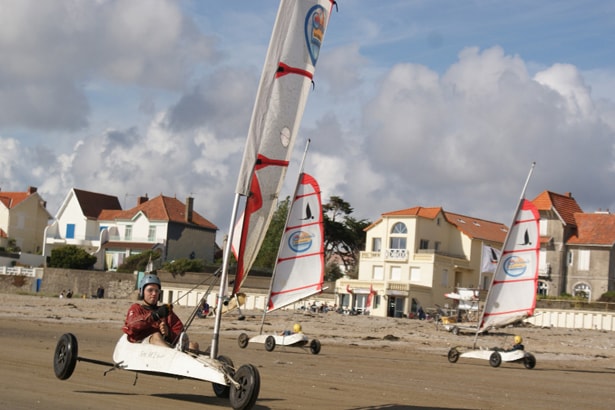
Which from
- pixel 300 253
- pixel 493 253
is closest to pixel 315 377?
pixel 300 253

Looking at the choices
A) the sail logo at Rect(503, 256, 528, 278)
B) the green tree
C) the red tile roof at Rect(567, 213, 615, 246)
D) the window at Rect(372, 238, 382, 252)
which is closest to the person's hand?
the sail logo at Rect(503, 256, 528, 278)

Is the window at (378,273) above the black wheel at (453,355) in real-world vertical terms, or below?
above

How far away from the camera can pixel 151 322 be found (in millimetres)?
11305

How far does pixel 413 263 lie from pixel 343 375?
49726 mm

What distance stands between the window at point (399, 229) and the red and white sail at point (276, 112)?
5693 cm

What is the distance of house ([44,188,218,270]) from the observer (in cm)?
8506

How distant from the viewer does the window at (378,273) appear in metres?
67.1

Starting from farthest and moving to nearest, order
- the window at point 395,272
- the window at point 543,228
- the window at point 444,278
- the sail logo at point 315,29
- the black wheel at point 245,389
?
the window at point 543,228 → the window at point 395,272 → the window at point 444,278 → the sail logo at point 315,29 → the black wheel at point 245,389

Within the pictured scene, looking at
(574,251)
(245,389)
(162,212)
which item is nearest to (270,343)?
(245,389)

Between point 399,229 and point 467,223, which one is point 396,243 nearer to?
point 399,229

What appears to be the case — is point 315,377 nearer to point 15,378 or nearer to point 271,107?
point 15,378

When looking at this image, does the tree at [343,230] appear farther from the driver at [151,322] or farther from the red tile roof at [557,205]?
the driver at [151,322]

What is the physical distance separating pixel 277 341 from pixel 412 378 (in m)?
6.77

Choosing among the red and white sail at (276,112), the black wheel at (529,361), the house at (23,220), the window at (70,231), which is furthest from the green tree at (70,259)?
the red and white sail at (276,112)
